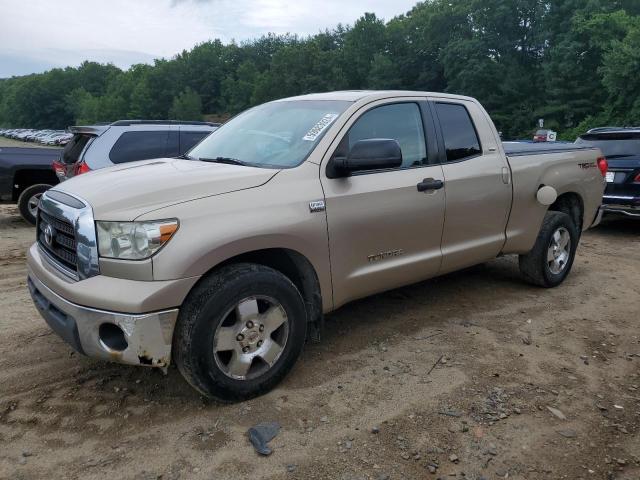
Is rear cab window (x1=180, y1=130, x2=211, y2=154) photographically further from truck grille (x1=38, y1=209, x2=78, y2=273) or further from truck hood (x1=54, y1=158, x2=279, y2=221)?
truck grille (x1=38, y1=209, x2=78, y2=273)

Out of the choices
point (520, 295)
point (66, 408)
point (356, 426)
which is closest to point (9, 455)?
point (66, 408)

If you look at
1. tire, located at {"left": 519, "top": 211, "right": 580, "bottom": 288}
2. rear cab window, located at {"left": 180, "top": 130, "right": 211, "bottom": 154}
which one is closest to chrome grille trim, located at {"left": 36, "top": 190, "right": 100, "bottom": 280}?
tire, located at {"left": 519, "top": 211, "right": 580, "bottom": 288}

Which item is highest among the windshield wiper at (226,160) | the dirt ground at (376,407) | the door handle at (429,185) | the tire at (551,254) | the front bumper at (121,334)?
the windshield wiper at (226,160)

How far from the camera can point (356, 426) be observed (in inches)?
122

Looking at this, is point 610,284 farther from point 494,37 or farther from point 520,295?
point 494,37

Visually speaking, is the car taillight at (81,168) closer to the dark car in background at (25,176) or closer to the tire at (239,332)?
the dark car in background at (25,176)

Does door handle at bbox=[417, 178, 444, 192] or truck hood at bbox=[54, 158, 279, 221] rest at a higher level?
truck hood at bbox=[54, 158, 279, 221]

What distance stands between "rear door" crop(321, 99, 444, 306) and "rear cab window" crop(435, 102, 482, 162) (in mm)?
175

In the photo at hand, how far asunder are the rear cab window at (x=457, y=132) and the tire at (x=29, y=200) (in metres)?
7.23

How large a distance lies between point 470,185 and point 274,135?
5.34 ft

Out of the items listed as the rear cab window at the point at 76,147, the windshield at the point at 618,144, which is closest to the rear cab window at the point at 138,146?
the rear cab window at the point at 76,147

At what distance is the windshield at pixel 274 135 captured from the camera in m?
3.69

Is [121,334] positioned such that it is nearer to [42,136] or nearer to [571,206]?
[571,206]

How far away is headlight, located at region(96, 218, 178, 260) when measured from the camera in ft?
9.46
